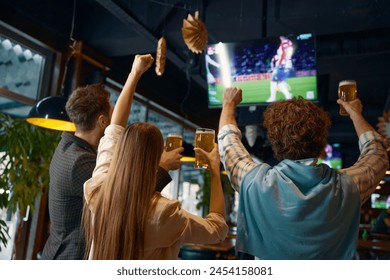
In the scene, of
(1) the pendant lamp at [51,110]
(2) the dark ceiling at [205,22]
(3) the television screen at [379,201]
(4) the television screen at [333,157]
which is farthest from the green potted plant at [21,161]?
(3) the television screen at [379,201]

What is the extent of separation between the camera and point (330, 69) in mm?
5992

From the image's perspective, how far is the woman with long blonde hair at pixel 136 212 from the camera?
1121mm

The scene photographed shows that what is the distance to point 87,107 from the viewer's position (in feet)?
5.36

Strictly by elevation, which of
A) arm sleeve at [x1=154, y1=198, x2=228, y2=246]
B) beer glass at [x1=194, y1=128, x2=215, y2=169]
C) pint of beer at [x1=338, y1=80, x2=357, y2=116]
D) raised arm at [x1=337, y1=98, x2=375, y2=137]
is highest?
pint of beer at [x1=338, y1=80, x2=357, y2=116]

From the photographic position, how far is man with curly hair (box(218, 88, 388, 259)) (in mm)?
1148

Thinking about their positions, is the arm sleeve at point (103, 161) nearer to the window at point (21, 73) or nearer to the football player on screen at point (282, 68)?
the football player on screen at point (282, 68)

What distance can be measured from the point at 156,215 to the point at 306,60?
265cm

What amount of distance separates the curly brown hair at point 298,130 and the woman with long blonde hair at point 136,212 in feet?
1.22

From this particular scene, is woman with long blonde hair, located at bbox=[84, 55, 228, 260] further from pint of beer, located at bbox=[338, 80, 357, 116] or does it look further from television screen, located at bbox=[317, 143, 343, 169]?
television screen, located at bbox=[317, 143, 343, 169]

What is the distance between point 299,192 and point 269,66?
2.46m

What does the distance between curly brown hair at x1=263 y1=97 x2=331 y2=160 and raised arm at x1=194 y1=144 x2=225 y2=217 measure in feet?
0.76

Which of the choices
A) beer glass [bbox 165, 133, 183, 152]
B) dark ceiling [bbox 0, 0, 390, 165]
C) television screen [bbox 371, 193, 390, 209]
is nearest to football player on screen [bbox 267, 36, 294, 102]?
dark ceiling [bbox 0, 0, 390, 165]
